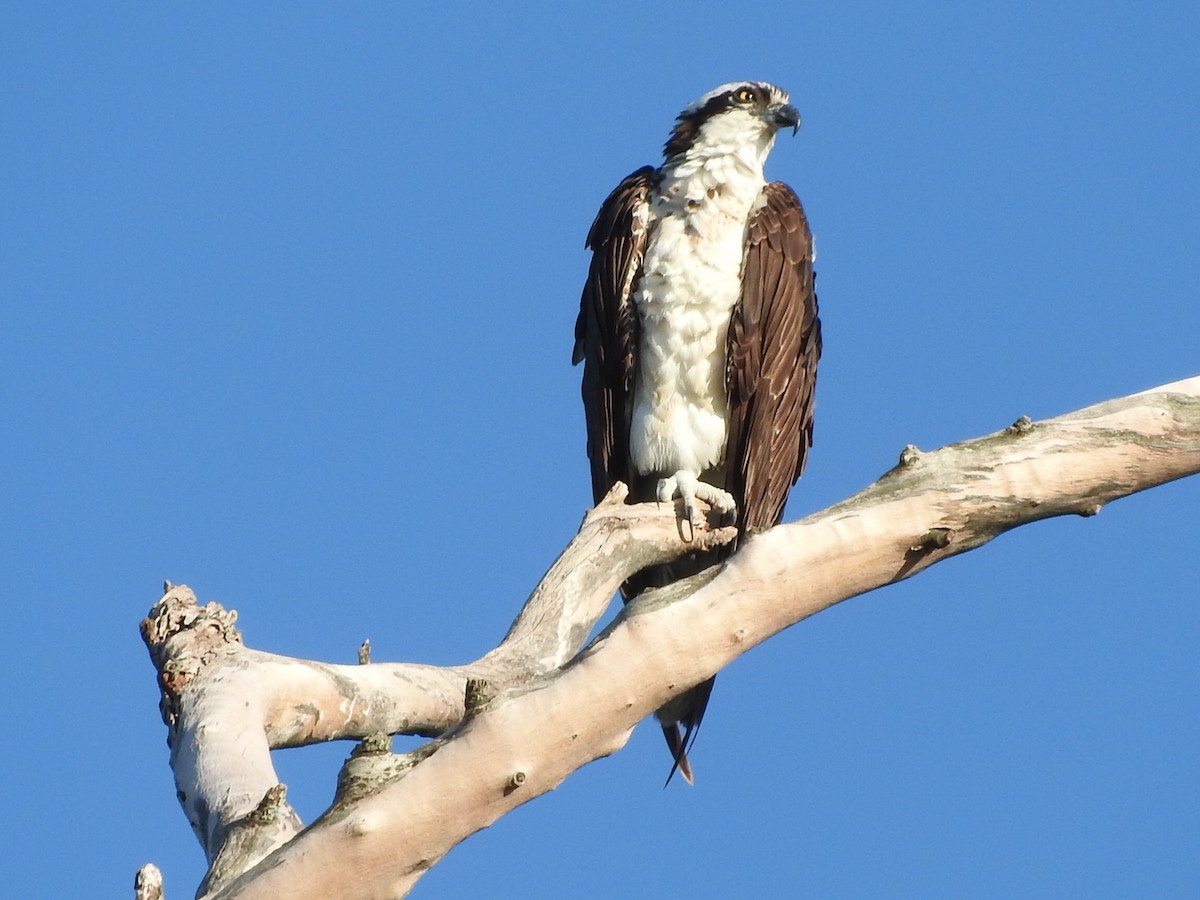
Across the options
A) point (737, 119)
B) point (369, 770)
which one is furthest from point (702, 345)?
point (369, 770)

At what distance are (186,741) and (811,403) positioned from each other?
3.55m

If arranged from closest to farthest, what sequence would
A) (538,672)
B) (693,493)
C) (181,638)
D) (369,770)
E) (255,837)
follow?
(369,770), (255,837), (181,638), (538,672), (693,493)

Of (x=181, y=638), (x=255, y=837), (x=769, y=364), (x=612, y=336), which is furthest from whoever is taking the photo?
(x=612, y=336)

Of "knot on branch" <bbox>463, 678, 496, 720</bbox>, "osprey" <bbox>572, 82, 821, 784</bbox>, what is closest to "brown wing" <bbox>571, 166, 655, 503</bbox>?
"osprey" <bbox>572, 82, 821, 784</bbox>

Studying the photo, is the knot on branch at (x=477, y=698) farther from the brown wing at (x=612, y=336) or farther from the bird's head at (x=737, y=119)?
the bird's head at (x=737, y=119)

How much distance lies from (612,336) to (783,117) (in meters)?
1.49

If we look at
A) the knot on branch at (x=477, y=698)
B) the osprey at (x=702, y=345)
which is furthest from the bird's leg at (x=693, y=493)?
the knot on branch at (x=477, y=698)

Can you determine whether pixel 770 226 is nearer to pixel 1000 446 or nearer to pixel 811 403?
pixel 811 403

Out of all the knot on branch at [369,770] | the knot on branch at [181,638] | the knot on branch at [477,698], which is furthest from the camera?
the knot on branch at [181,638]

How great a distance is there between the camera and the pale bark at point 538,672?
3.68 meters

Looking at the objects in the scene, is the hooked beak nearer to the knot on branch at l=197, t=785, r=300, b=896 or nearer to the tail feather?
the tail feather

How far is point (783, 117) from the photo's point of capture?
23.9 feet

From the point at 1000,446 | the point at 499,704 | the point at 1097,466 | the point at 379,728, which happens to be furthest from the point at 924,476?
the point at 379,728

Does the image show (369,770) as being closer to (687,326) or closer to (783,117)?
(687,326)
